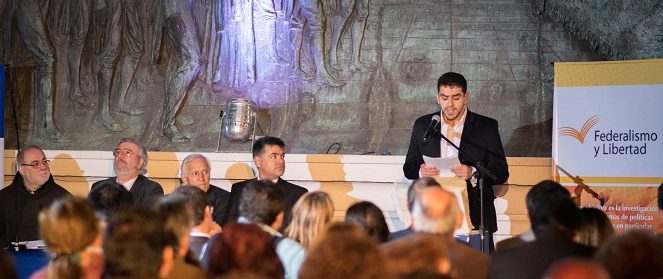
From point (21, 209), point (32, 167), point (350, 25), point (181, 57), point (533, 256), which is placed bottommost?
point (21, 209)

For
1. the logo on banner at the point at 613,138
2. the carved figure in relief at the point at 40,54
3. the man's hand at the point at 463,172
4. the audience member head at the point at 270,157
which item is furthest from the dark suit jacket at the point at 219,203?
the logo on banner at the point at 613,138

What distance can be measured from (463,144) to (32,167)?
3416 millimetres

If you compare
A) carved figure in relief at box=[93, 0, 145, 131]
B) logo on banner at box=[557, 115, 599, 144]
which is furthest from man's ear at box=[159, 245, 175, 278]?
carved figure in relief at box=[93, 0, 145, 131]

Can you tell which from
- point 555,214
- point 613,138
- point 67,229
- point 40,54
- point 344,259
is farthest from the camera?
point 40,54

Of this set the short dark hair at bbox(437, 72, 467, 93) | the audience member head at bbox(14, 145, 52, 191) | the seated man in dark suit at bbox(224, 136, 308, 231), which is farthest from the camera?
the audience member head at bbox(14, 145, 52, 191)

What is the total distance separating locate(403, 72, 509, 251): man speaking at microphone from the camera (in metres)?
7.83

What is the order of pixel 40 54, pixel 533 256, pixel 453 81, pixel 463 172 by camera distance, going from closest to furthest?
pixel 533 256 < pixel 463 172 < pixel 453 81 < pixel 40 54

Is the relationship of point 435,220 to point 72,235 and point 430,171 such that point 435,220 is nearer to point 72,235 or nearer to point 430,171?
point 72,235

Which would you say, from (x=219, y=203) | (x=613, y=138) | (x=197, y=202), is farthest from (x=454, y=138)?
(x=197, y=202)

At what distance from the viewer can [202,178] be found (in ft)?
27.2

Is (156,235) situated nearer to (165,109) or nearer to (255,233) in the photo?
(255,233)

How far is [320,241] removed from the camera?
399 cm

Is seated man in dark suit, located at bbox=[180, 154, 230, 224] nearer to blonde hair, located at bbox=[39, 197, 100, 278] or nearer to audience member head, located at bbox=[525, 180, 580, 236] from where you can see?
audience member head, located at bbox=[525, 180, 580, 236]

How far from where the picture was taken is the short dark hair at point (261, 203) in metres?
5.45
